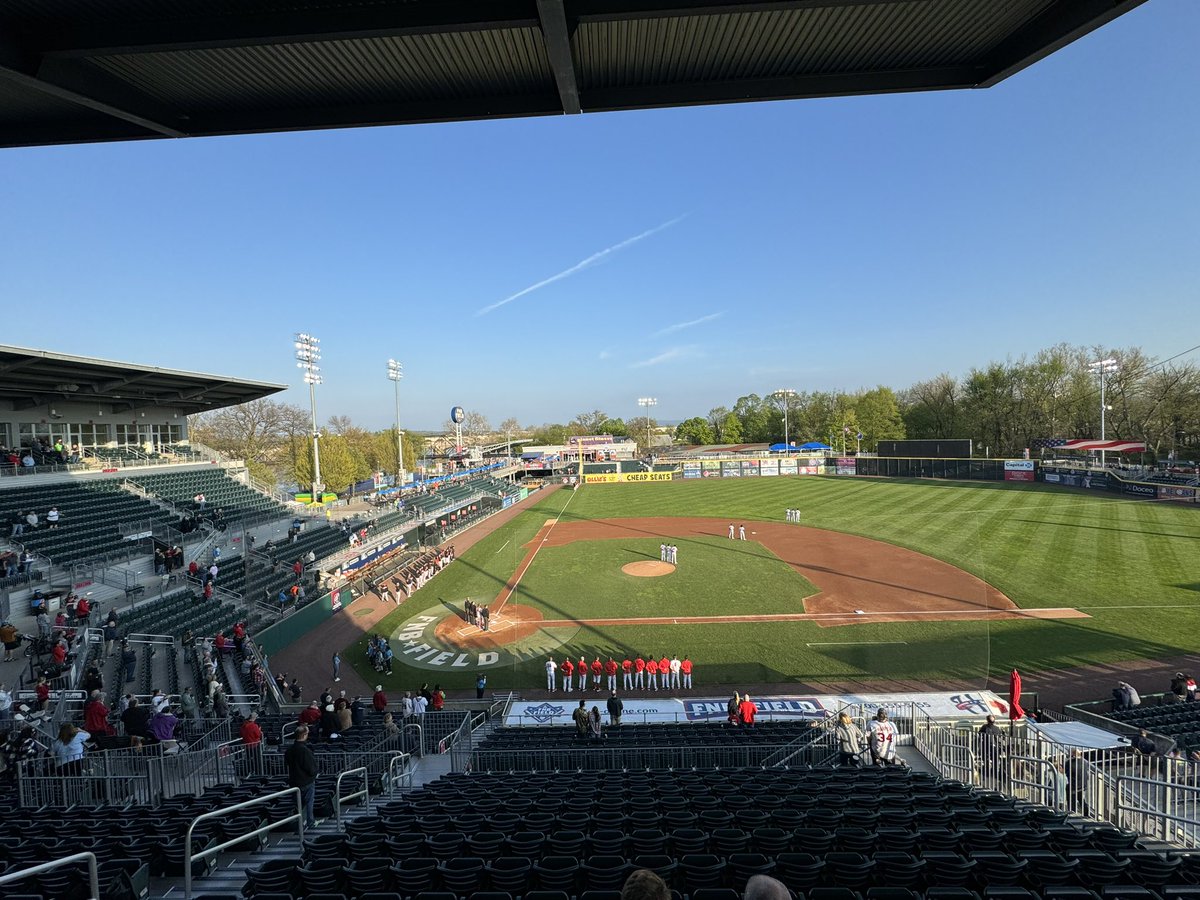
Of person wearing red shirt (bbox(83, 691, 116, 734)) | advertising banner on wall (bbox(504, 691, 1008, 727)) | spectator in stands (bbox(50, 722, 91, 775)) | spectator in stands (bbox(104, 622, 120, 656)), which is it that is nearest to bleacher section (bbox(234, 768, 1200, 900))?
spectator in stands (bbox(50, 722, 91, 775))

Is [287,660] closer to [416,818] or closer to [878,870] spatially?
[416,818]

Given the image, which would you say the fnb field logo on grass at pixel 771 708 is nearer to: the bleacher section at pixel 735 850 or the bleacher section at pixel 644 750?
the bleacher section at pixel 644 750

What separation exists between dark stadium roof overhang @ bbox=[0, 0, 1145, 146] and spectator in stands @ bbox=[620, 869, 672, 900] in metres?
6.36

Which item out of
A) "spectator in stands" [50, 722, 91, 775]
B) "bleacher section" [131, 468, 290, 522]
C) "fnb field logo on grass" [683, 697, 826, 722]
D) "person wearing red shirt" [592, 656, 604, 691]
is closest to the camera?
"spectator in stands" [50, 722, 91, 775]

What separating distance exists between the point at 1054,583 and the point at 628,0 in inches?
1106

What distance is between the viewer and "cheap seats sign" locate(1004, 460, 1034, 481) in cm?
5397

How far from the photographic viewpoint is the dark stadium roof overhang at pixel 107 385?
20609 mm

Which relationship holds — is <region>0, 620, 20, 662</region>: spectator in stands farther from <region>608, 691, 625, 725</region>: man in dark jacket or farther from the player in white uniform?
the player in white uniform

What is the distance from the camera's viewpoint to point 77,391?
24812 millimetres

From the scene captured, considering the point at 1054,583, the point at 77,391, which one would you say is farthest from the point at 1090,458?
the point at 77,391

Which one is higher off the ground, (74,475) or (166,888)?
(74,475)

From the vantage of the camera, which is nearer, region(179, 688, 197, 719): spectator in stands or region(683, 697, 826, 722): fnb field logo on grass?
region(179, 688, 197, 719): spectator in stands

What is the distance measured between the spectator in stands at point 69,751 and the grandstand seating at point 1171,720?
18878 millimetres

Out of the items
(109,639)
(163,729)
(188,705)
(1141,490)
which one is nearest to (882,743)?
(163,729)
